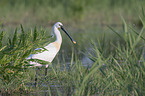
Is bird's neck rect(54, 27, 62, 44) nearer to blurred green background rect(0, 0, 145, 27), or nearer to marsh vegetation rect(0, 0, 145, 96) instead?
marsh vegetation rect(0, 0, 145, 96)

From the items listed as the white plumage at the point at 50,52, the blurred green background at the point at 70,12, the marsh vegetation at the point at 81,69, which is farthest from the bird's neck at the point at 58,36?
the blurred green background at the point at 70,12

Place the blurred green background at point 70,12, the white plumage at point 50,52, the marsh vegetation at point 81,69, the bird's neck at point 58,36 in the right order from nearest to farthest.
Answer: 1. the marsh vegetation at point 81,69
2. the white plumage at point 50,52
3. the bird's neck at point 58,36
4. the blurred green background at point 70,12

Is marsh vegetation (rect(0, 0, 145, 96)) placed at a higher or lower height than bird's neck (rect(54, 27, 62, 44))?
lower

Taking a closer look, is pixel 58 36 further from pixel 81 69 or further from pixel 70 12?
pixel 70 12

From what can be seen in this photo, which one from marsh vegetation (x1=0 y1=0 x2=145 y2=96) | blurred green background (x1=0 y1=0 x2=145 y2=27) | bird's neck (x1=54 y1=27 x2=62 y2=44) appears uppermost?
blurred green background (x1=0 y1=0 x2=145 y2=27)

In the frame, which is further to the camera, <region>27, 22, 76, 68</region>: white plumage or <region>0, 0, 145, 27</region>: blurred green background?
<region>0, 0, 145, 27</region>: blurred green background

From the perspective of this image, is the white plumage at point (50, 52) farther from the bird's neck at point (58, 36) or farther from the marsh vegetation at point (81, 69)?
the marsh vegetation at point (81, 69)

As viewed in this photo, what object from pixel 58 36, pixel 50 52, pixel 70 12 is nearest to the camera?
pixel 50 52

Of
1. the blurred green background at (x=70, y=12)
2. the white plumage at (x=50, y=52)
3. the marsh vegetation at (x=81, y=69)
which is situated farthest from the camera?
the blurred green background at (x=70, y=12)

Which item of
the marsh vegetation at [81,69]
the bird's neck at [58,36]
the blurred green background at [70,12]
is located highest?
the blurred green background at [70,12]

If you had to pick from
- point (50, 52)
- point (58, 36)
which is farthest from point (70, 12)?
point (50, 52)

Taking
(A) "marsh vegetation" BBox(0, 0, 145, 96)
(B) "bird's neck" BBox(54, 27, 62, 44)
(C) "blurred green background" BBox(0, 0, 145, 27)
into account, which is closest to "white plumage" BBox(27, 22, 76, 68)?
(B) "bird's neck" BBox(54, 27, 62, 44)

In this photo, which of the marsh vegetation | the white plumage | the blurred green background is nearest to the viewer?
the marsh vegetation

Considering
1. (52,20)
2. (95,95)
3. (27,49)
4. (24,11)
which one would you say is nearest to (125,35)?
(95,95)
